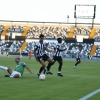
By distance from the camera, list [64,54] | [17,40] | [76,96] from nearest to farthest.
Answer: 1. [76,96]
2. [64,54]
3. [17,40]

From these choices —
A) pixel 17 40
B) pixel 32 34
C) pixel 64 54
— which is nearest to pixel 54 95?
pixel 64 54

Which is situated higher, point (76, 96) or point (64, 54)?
point (76, 96)

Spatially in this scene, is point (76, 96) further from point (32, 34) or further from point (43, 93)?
point (32, 34)

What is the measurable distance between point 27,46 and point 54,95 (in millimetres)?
67417

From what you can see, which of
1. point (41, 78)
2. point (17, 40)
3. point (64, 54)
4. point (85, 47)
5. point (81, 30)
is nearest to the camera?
point (41, 78)

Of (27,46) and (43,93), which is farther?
Result: (27,46)

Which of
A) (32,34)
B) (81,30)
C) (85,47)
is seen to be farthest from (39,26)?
(85,47)

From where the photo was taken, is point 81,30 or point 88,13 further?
point 81,30

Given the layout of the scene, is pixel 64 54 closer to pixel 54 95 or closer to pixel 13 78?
pixel 13 78

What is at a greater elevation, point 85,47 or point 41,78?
point 41,78

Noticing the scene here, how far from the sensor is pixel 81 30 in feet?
290

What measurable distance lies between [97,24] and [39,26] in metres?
13.7

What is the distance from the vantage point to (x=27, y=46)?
7862cm

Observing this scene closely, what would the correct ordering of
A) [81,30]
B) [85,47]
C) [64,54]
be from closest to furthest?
[64,54] < [85,47] < [81,30]
